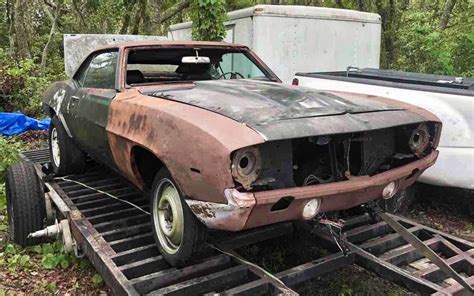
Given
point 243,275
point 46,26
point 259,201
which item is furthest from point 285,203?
point 46,26

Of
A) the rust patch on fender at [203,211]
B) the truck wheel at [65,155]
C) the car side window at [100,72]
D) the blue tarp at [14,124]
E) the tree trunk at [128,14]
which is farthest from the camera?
the tree trunk at [128,14]

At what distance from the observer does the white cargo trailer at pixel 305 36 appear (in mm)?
7367

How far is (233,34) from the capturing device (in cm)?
798

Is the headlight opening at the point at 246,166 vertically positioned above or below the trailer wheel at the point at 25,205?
above

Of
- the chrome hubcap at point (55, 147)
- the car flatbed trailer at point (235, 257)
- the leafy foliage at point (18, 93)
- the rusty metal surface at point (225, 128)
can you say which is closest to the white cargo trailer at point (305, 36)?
the chrome hubcap at point (55, 147)

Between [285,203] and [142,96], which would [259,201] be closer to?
[285,203]

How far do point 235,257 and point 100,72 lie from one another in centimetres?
226

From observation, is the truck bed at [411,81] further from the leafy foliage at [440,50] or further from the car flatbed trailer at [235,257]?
the leafy foliage at [440,50]

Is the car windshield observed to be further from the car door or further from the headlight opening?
the headlight opening

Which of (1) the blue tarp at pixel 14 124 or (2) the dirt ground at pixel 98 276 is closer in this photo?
(2) the dirt ground at pixel 98 276

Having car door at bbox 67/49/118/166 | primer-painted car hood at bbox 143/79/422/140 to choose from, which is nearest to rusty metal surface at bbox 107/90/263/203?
primer-painted car hood at bbox 143/79/422/140

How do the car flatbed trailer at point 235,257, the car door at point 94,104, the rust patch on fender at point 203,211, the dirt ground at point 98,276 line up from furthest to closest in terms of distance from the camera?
the car door at point 94,104, the dirt ground at point 98,276, the car flatbed trailer at point 235,257, the rust patch on fender at point 203,211

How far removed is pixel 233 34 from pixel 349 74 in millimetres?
2785

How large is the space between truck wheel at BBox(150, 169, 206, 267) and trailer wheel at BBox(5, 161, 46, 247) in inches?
Answer: 56.2
